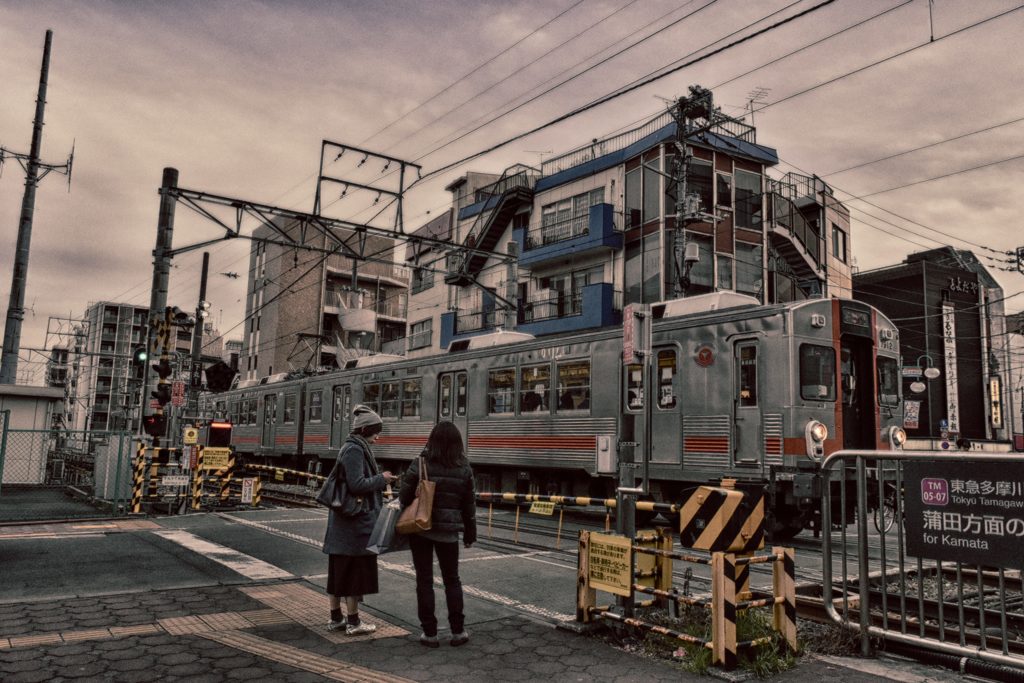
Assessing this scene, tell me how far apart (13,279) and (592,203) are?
18.1 m

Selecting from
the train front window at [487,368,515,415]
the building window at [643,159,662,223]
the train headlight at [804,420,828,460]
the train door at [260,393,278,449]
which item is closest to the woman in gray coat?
the train headlight at [804,420,828,460]

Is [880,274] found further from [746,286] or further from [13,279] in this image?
[13,279]

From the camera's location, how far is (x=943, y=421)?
33688mm

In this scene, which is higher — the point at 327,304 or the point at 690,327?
the point at 327,304

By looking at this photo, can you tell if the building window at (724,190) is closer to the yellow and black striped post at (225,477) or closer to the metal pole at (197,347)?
the metal pole at (197,347)

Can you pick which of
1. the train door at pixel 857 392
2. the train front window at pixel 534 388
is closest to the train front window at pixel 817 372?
the train door at pixel 857 392

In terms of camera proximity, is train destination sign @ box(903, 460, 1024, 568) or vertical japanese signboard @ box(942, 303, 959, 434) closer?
train destination sign @ box(903, 460, 1024, 568)

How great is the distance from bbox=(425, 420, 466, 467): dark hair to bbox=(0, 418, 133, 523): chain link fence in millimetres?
9430

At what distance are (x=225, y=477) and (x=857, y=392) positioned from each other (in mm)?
12120

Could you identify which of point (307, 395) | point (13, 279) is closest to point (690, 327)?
point (307, 395)

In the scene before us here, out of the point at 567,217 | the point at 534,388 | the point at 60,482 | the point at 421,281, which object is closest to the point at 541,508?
the point at 534,388

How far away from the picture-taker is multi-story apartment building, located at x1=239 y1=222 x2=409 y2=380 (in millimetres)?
48438

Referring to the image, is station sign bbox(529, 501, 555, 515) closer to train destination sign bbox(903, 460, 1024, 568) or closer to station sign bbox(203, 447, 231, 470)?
train destination sign bbox(903, 460, 1024, 568)

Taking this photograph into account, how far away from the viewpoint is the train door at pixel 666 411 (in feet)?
41.5
